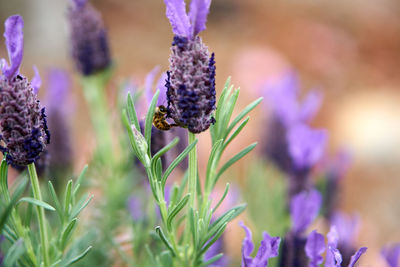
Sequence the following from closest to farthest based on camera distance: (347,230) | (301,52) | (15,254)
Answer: (15,254) → (347,230) → (301,52)

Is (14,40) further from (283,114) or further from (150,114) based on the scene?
(283,114)

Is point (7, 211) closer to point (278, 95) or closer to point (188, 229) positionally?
point (188, 229)

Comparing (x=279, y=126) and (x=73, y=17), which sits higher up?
(x=73, y=17)

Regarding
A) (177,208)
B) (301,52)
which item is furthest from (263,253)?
(301,52)

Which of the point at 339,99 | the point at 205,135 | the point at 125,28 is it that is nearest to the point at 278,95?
the point at 205,135

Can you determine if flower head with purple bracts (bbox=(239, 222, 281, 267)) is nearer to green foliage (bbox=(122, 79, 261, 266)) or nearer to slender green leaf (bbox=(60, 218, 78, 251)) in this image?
green foliage (bbox=(122, 79, 261, 266))

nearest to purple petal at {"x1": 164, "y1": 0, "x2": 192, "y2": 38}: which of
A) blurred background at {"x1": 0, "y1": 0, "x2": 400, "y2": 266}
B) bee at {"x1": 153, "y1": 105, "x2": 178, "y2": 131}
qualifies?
bee at {"x1": 153, "y1": 105, "x2": 178, "y2": 131}

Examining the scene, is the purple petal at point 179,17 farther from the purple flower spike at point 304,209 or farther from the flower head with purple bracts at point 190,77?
the purple flower spike at point 304,209

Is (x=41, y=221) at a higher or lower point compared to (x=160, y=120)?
lower
